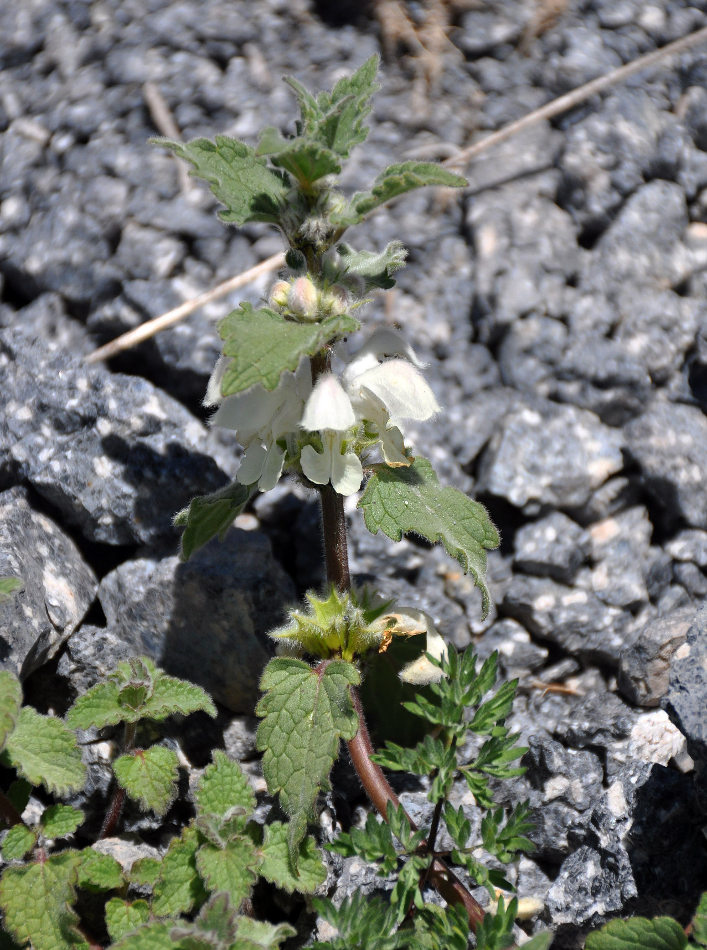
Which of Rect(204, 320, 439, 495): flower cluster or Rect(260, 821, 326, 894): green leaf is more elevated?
Rect(204, 320, 439, 495): flower cluster

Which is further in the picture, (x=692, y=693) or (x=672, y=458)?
(x=672, y=458)

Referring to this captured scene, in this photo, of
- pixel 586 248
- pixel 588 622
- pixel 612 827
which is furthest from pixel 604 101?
pixel 612 827

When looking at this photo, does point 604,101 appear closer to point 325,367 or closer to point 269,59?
point 269,59

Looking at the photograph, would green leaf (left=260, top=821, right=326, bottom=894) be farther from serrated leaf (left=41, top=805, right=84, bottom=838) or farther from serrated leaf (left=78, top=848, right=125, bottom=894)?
serrated leaf (left=41, top=805, right=84, bottom=838)

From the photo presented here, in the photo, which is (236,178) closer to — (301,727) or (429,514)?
(429,514)

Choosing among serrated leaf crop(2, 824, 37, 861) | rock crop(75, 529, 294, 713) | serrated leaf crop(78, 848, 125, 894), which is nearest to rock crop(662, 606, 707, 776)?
rock crop(75, 529, 294, 713)

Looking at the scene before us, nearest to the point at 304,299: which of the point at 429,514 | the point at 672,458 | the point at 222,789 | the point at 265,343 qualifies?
the point at 265,343
